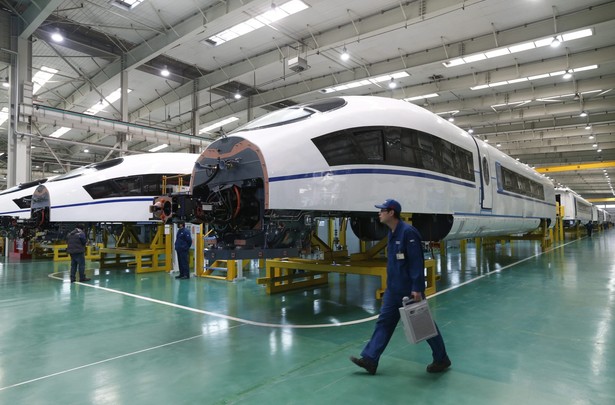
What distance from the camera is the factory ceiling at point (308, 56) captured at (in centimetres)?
1106

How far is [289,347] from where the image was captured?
4.39 m

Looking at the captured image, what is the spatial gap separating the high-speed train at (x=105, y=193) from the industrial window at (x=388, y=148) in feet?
21.1

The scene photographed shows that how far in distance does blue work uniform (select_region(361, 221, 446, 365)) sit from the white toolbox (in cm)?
13

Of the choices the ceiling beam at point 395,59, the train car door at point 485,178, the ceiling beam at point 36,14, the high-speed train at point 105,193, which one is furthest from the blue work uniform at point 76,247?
the train car door at point 485,178

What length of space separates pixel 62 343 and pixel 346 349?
3281 mm

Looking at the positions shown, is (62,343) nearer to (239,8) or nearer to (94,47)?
(239,8)

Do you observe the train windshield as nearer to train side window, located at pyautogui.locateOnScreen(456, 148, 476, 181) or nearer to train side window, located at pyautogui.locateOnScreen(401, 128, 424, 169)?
train side window, located at pyautogui.locateOnScreen(401, 128, 424, 169)

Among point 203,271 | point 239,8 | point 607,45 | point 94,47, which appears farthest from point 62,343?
point 607,45

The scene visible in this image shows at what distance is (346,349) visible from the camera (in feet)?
14.1

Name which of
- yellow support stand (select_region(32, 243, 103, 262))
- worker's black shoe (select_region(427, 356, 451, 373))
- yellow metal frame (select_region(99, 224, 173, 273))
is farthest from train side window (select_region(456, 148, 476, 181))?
yellow support stand (select_region(32, 243, 103, 262))

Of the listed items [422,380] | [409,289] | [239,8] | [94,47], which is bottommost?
[422,380]

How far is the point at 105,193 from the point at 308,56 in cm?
800

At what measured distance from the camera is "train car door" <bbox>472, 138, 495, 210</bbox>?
7.74 m

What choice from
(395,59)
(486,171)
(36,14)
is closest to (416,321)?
(486,171)
